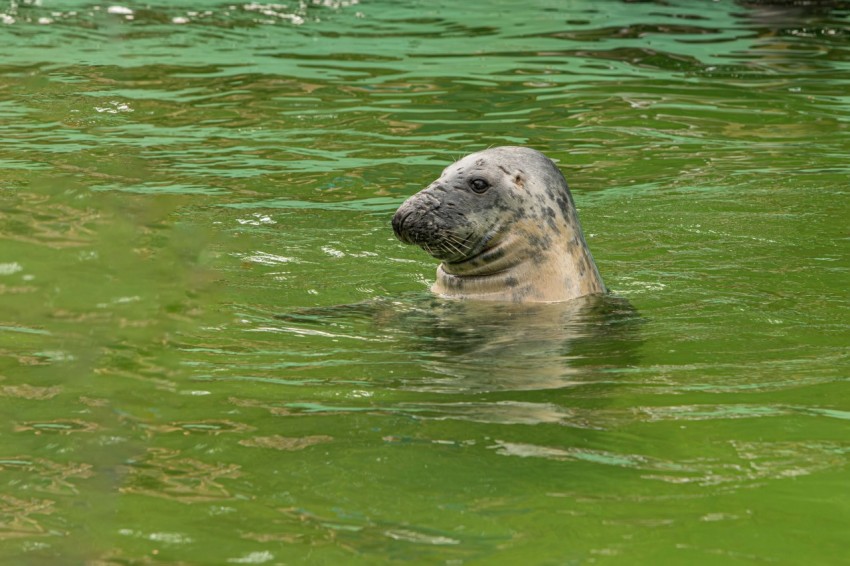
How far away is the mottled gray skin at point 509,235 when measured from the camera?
7.45 m

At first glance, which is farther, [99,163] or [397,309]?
[99,163]

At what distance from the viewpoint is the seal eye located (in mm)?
7539

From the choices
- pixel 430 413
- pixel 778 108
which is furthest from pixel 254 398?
pixel 778 108

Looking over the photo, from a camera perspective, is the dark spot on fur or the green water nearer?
the green water

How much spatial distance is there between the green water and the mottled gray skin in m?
0.24

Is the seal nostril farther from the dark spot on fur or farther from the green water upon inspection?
the dark spot on fur

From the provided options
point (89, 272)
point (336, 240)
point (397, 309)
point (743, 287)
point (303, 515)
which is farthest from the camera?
point (336, 240)

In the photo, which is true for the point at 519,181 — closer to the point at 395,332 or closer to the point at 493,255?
the point at 493,255

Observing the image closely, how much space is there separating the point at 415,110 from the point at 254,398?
8.67m

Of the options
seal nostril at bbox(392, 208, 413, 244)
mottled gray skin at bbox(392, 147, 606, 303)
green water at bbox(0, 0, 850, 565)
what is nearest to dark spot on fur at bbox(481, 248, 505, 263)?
mottled gray skin at bbox(392, 147, 606, 303)

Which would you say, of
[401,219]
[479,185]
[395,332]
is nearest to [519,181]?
[479,185]

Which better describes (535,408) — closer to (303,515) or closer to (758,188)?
(303,515)

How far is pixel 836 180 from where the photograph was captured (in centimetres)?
1128

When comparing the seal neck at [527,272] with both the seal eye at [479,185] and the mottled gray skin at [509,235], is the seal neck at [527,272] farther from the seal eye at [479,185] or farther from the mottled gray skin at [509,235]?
the seal eye at [479,185]
